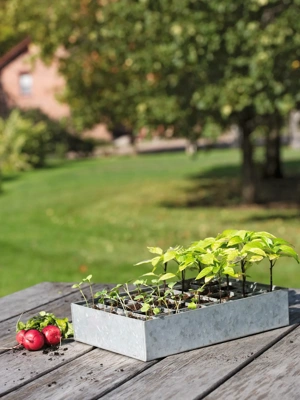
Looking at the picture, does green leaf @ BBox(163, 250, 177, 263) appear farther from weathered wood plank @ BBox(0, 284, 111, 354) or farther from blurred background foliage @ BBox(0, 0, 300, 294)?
blurred background foliage @ BBox(0, 0, 300, 294)

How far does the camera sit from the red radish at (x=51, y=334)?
9.44 ft

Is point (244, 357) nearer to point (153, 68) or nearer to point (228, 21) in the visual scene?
point (228, 21)

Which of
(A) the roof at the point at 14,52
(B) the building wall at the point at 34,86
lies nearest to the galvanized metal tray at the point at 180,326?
(A) the roof at the point at 14,52

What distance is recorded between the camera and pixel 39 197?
18.9 meters

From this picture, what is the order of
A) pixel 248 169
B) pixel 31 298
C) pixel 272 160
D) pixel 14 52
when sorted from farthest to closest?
pixel 14 52 < pixel 272 160 < pixel 248 169 < pixel 31 298

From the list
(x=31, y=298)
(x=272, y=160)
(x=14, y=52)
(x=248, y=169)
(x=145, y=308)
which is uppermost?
(x=14, y=52)

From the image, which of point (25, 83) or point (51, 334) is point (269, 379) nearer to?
point (51, 334)

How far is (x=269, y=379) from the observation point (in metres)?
2.47

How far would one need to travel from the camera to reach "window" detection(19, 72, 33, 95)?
45781mm

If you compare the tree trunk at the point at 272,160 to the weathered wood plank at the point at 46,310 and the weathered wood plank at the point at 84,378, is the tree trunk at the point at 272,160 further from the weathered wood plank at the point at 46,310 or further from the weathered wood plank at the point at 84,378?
the weathered wood plank at the point at 84,378

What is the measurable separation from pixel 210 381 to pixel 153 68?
1154 cm

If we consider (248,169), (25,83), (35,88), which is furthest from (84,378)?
(25,83)

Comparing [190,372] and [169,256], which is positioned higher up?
[169,256]

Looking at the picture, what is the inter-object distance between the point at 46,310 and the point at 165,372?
3.47 ft
